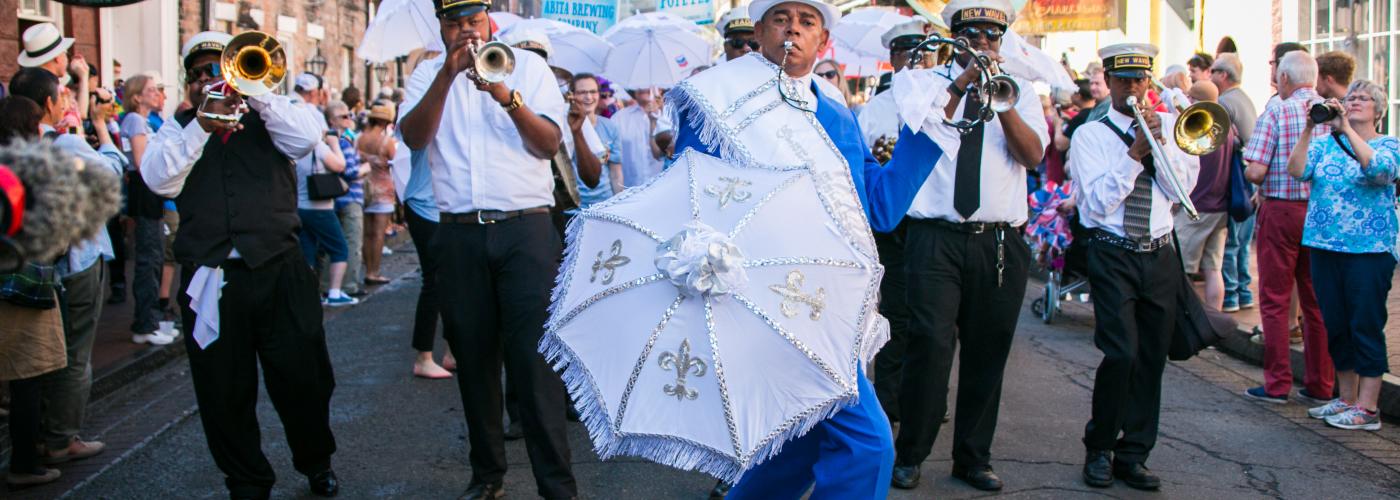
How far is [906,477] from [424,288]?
3506 millimetres

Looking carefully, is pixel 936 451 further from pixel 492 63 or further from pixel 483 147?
pixel 492 63

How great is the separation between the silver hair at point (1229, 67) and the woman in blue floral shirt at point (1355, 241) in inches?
115

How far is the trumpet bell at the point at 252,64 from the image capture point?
16.5ft

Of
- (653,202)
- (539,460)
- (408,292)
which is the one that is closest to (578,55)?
(408,292)

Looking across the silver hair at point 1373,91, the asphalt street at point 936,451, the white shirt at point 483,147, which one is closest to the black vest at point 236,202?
the white shirt at point 483,147

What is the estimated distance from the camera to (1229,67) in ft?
33.5

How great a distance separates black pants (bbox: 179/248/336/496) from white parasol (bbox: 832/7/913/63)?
25.8 feet

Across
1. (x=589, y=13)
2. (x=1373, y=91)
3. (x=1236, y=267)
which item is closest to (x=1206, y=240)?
(x=1236, y=267)

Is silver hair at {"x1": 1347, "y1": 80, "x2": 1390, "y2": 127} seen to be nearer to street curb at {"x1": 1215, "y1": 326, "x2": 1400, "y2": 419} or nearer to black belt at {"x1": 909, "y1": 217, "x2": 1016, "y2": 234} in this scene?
street curb at {"x1": 1215, "y1": 326, "x2": 1400, "y2": 419}

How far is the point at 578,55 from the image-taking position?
11.2m

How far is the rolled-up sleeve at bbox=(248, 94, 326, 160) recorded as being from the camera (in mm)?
5191

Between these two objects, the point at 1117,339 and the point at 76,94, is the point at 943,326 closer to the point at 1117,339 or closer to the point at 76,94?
the point at 1117,339

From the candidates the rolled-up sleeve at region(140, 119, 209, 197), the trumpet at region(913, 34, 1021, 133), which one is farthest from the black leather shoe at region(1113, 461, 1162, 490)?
the rolled-up sleeve at region(140, 119, 209, 197)

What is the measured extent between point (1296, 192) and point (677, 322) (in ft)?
19.6
